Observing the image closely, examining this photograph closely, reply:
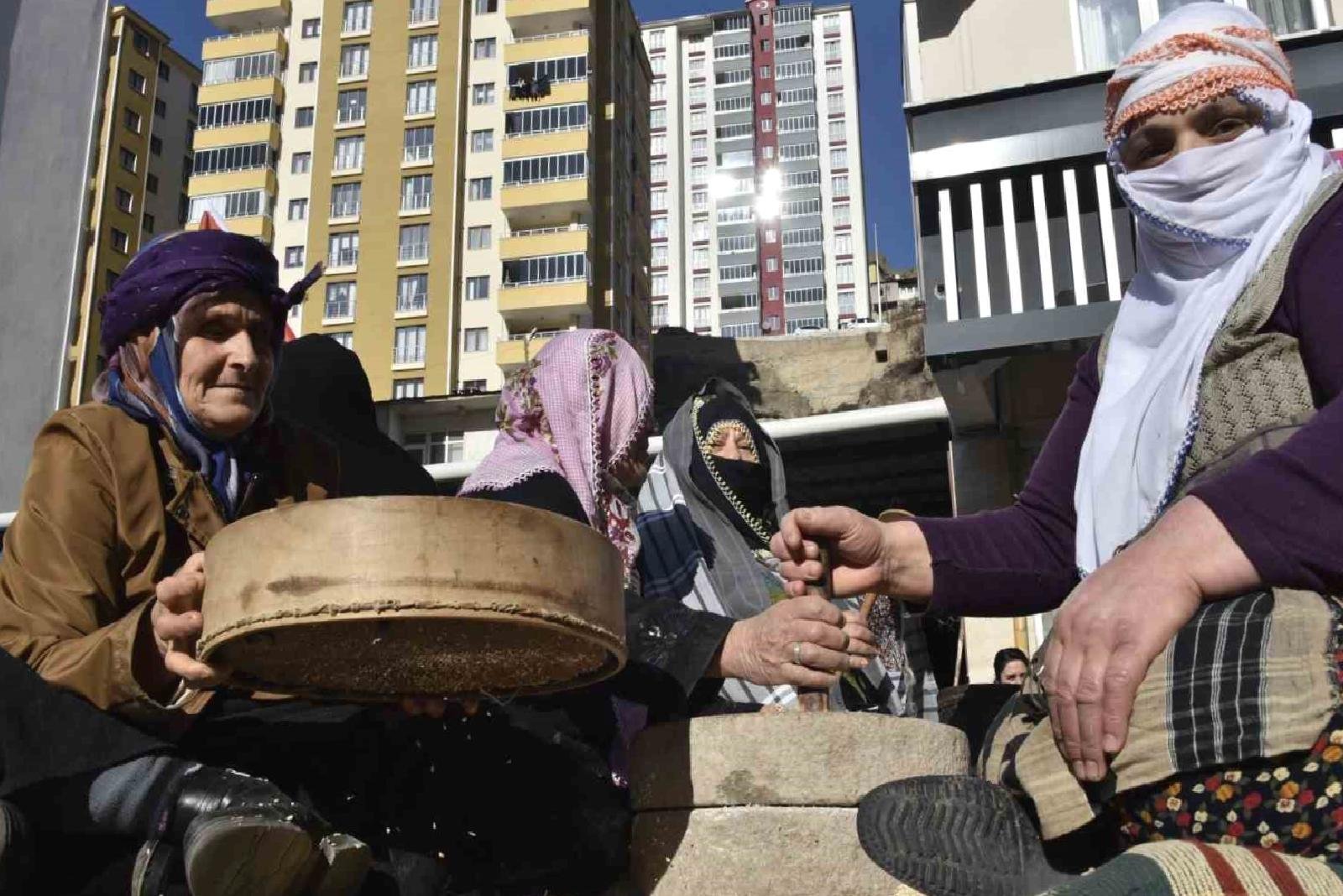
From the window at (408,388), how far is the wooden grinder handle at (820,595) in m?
53.4

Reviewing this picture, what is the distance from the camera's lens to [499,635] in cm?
205

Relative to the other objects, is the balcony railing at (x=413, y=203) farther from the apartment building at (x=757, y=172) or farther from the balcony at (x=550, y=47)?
the apartment building at (x=757, y=172)

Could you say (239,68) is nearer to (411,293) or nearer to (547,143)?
(411,293)

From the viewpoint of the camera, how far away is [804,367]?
50969mm

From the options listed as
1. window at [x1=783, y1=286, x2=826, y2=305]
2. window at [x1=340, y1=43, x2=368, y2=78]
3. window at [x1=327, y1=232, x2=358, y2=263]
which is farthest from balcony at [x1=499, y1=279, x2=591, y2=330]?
window at [x1=783, y1=286, x2=826, y2=305]

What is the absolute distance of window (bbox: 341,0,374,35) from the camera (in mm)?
60500

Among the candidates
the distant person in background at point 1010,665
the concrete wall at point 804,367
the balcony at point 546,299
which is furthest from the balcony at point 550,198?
the distant person in background at point 1010,665

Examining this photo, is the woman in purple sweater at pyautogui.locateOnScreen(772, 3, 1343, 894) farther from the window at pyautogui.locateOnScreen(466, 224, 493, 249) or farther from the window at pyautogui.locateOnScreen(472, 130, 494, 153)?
the window at pyautogui.locateOnScreen(472, 130, 494, 153)

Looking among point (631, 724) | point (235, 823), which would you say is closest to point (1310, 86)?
point (631, 724)

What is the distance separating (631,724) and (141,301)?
158 centimetres

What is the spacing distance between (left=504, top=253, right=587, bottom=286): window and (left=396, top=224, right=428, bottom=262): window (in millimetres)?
3941

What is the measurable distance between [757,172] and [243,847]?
333 feet

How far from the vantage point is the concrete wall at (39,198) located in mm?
27688

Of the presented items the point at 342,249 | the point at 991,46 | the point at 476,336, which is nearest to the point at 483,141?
the point at 342,249
